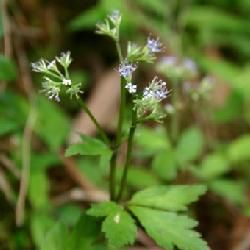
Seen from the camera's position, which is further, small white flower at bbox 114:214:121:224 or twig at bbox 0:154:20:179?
twig at bbox 0:154:20:179

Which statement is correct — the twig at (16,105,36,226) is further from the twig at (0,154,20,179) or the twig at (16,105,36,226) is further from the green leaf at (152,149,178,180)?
the green leaf at (152,149,178,180)

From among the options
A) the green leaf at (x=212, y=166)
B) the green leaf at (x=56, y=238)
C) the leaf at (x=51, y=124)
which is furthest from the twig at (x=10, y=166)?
the green leaf at (x=212, y=166)

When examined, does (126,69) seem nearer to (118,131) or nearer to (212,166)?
(118,131)

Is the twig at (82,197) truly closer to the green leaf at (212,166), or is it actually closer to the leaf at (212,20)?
the green leaf at (212,166)

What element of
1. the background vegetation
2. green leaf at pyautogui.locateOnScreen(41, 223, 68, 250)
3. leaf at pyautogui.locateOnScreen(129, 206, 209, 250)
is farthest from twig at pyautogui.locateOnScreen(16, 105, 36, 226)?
leaf at pyautogui.locateOnScreen(129, 206, 209, 250)

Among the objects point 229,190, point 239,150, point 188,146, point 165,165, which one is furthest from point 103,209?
point 239,150

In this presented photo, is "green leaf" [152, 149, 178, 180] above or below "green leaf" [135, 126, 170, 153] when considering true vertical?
below

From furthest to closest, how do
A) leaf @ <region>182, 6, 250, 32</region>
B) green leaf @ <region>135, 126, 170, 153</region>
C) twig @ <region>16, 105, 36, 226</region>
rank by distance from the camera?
leaf @ <region>182, 6, 250, 32</region> → green leaf @ <region>135, 126, 170, 153</region> → twig @ <region>16, 105, 36, 226</region>

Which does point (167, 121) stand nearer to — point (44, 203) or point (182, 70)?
point (182, 70)
